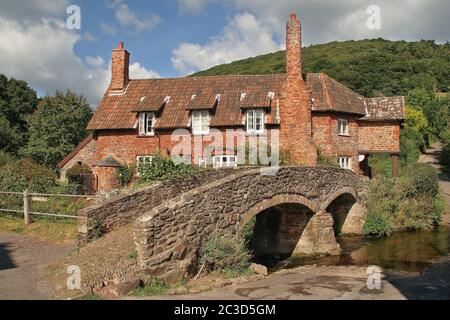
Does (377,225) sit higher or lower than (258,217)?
lower

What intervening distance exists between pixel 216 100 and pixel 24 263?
16907mm

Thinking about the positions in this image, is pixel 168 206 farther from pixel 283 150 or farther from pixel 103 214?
pixel 283 150

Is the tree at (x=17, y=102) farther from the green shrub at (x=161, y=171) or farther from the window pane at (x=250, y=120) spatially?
the green shrub at (x=161, y=171)

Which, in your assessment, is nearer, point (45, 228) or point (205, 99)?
point (45, 228)

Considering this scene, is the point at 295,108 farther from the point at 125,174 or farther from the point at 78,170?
the point at 78,170

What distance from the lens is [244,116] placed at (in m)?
25.0

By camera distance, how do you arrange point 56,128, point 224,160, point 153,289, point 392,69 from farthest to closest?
1. point 392,69
2. point 56,128
3. point 224,160
4. point 153,289

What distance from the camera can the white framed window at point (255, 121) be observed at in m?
24.8

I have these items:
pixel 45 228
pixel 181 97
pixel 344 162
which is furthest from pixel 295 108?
pixel 45 228

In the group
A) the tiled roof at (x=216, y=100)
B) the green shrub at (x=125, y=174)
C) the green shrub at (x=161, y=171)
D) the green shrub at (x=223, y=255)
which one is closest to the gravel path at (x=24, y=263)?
the green shrub at (x=161, y=171)

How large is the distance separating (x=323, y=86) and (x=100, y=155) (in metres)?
15.1
